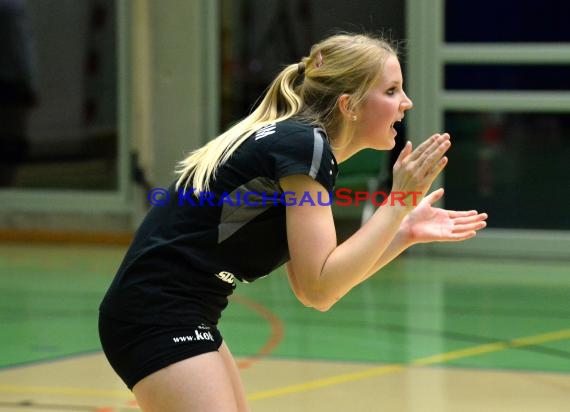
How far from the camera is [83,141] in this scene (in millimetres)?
9844

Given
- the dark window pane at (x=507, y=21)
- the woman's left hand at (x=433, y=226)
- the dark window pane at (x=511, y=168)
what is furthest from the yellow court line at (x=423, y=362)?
the dark window pane at (x=507, y=21)

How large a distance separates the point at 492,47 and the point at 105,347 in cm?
691

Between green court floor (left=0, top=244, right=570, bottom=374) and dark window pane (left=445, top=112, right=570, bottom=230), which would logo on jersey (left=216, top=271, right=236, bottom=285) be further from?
dark window pane (left=445, top=112, right=570, bottom=230)

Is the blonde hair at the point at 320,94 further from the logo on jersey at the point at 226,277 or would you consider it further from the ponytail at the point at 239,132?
the logo on jersey at the point at 226,277

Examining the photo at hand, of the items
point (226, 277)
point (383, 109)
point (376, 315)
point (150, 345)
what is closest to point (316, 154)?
point (383, 109)

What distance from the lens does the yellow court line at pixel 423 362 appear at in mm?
4825

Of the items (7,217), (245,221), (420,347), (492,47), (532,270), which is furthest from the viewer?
(7,217)

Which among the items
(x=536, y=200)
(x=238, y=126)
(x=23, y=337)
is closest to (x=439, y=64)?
(x=536, y=200)

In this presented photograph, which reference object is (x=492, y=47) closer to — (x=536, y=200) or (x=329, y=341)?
(x=536, y=200)

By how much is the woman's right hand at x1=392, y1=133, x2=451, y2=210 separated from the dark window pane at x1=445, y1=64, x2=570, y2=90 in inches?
263

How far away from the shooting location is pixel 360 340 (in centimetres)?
601

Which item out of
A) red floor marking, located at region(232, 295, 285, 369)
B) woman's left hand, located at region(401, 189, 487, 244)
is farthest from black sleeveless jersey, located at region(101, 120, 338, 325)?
red floor marking, located at region(232, 295, 285, 369)

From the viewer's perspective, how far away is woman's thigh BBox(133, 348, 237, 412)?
8.04ft

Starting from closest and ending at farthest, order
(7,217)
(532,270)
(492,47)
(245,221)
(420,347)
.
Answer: (245,221) → (420,347) → (532,270) → (492,47) → (7,217)
